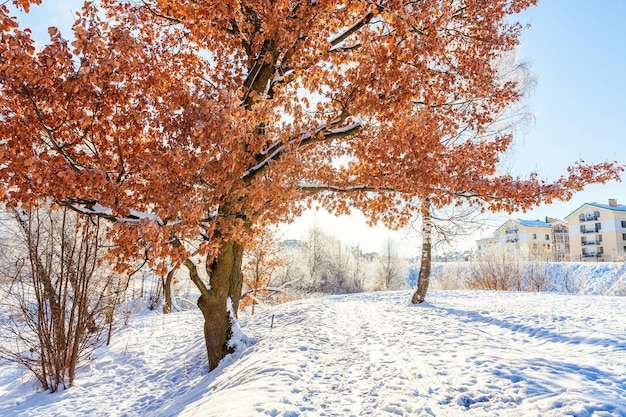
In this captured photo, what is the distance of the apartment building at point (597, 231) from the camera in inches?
2037

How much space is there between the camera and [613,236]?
51719mm

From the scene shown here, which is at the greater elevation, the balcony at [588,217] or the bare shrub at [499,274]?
the balcony at [588,217]

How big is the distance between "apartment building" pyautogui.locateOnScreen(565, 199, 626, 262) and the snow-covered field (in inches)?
2109

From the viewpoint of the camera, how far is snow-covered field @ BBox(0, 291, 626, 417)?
3.79 metres

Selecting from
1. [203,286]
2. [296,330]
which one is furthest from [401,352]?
[203,286]

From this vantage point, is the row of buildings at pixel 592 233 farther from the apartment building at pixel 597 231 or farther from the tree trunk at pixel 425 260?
the tree trunk at pixel 425 260

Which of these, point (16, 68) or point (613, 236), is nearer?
point (16, 68)

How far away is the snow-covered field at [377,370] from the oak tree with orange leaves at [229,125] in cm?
160

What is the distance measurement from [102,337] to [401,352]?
376 inches

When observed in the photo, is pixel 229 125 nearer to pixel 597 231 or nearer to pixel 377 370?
pixel 377 370

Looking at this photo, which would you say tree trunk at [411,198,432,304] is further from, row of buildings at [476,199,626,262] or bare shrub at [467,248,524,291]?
row of buildings at [476,199,626,262]

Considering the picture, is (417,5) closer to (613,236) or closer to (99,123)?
(99,123)

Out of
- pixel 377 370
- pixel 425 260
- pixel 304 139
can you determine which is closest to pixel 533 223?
pixel 425 260

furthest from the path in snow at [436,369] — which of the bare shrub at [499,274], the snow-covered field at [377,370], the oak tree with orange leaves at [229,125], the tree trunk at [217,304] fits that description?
the bare shrub at [499,274]
